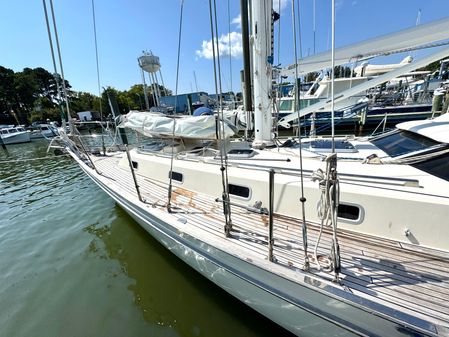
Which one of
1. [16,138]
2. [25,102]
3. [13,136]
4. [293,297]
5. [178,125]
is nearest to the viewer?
[293,297]

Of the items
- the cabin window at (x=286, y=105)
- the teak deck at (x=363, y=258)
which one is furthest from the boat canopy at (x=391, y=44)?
the cabin window at (x=286, y=105)

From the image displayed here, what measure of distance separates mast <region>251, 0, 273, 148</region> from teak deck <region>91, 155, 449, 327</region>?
1.90 m

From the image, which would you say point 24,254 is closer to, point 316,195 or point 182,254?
point 182,254

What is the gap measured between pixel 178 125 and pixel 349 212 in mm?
3157

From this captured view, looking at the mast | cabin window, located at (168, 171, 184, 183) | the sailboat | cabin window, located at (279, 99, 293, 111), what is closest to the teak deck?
the sailboat

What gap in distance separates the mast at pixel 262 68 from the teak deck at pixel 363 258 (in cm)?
190

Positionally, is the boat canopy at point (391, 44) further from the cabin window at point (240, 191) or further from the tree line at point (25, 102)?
the tree line at point (25, 102)

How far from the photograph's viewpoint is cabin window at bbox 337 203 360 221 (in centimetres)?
223

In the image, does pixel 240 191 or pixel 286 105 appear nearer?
pixel 240 191

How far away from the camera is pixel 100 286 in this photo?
3.36 metres

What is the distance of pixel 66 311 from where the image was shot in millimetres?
2932

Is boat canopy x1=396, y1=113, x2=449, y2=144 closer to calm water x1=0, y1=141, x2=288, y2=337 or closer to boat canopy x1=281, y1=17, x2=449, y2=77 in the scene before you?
boat canopy x1=281, y1=17, x2=449, y2=77

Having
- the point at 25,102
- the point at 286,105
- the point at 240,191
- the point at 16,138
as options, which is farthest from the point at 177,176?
the point at 25,102

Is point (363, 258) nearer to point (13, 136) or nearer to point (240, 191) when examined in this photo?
point (240, 191)
